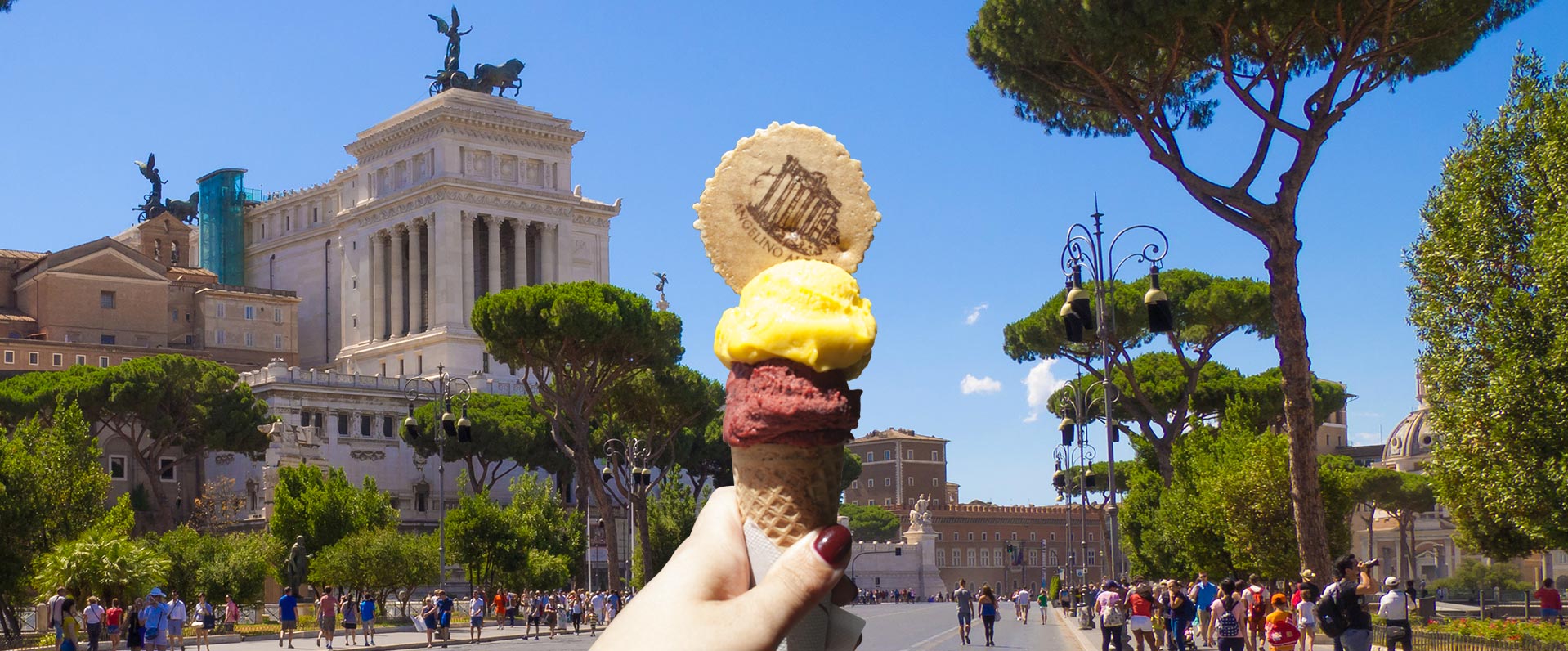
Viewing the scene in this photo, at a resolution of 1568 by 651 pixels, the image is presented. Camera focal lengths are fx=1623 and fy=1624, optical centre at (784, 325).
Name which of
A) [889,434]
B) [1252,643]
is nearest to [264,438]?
[1252,643]

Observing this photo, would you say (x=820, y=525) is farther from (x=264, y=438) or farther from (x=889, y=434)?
(x=889, y=434)

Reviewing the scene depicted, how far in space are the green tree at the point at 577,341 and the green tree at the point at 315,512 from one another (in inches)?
228

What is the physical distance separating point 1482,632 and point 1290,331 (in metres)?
5.22

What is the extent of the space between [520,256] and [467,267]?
3.72 meters

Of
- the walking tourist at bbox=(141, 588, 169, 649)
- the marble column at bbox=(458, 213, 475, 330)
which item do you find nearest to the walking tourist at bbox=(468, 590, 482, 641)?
the walking tourist at bbox=(141, 588, 169, 649)

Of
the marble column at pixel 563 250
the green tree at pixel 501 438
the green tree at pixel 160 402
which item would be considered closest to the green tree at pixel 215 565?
the green tree at pixel 501 438

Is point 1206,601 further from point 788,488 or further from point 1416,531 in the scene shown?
point 1416,531

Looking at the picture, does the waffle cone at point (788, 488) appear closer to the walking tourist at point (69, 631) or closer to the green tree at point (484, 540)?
the walking tourist at point (69, 631)

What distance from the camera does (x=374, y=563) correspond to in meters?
41.0

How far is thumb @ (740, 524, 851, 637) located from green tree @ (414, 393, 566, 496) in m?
59.8

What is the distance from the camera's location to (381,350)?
8919cm

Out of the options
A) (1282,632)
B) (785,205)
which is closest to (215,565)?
A: (1282,632)

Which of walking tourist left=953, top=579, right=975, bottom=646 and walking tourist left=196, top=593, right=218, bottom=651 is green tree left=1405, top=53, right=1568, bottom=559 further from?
walking tourist left=196, top=593, right=218, bottom=651

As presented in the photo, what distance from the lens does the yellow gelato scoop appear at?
5.90 m
